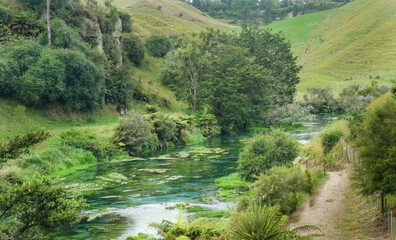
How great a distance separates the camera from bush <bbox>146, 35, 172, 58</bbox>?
78125 mm

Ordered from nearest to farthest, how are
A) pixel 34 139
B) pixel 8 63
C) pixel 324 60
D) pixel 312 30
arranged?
pixel 34 139 → pixel 8 63 → pixel 324 60 → pixel 312 30

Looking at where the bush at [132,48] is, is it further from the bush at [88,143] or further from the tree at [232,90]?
the bush at [88,143]

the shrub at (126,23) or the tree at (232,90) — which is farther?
the shrub at (126,23)

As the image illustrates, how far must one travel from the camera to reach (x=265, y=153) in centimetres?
2188

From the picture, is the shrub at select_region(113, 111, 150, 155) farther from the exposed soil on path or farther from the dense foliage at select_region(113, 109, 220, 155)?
the exposed soil on path

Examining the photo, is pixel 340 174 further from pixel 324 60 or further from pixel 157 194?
pixel 324 60

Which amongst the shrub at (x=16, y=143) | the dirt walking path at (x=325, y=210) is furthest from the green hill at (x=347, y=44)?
the shrub at (x=16, y=143)

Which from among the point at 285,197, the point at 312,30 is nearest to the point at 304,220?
the point at 285,197

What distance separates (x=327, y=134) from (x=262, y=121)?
1398 inches

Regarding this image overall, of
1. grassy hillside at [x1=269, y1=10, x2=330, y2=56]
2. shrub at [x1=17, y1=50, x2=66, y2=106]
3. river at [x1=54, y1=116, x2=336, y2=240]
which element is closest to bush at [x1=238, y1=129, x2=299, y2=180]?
river at [x1=54, y1=116, x2=336, y2=240]

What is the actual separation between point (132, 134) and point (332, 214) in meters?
24.9

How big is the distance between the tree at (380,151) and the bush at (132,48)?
58774mm

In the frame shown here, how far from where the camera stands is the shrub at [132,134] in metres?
35.8

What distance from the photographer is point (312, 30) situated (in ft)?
570
